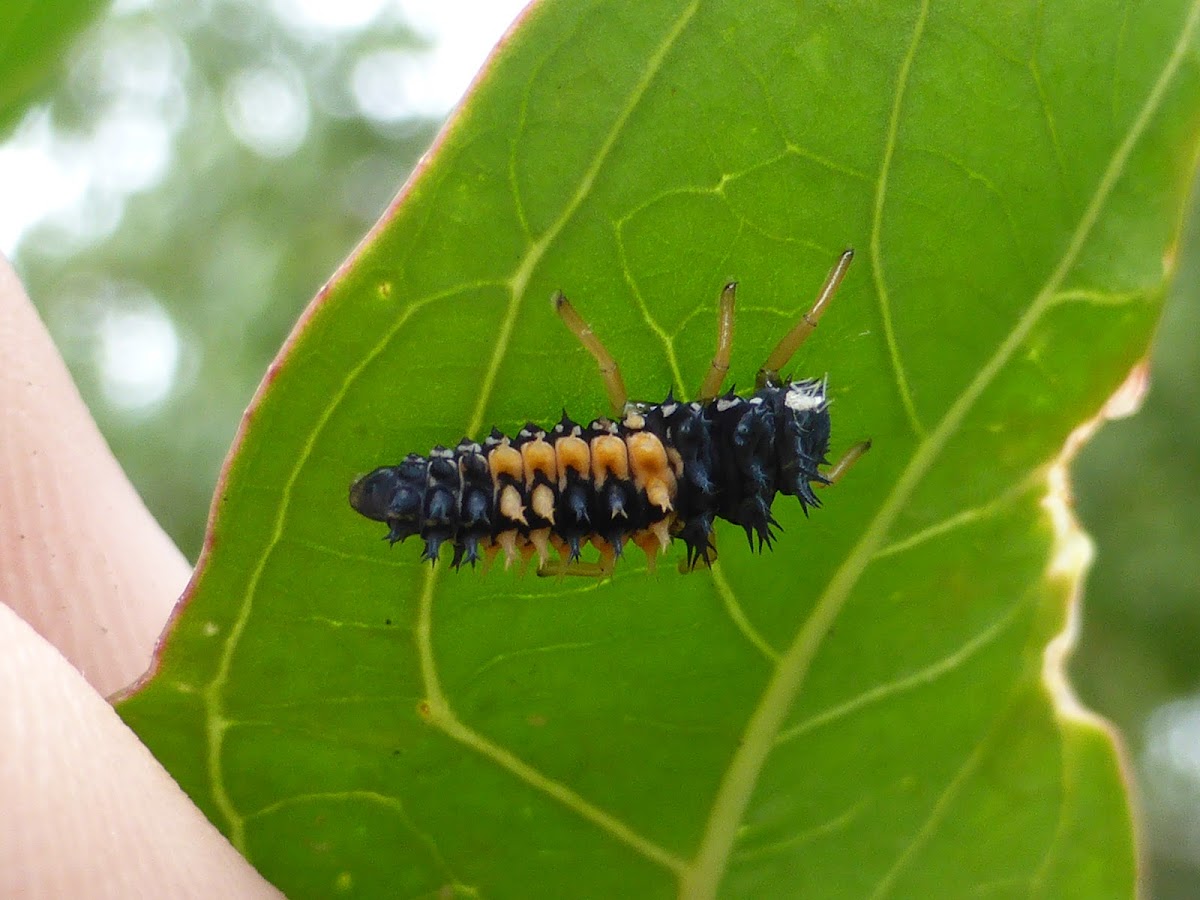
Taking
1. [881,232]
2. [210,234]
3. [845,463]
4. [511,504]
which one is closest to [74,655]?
[511,504]

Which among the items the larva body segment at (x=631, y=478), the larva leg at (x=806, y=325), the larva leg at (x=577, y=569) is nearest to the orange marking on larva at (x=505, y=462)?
the larva body segment at (x=631, y=478)

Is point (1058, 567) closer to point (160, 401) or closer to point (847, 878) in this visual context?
point (847, 878)

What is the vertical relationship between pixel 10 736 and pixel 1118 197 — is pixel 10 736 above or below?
below

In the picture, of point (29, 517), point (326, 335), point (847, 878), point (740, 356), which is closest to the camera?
point (326, 335)

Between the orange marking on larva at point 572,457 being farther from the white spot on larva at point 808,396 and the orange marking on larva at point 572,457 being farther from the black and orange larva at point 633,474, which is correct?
the white spot on larva at point 808,396

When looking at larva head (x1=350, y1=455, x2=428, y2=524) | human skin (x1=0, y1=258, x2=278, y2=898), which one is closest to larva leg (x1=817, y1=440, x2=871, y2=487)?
larva head (x1=350, y1=455, x2=428, y2=524)

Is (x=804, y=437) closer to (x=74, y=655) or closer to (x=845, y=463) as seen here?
(x=845, y=463)

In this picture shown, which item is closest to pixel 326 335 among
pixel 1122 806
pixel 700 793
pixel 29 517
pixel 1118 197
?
pixel 700 793
